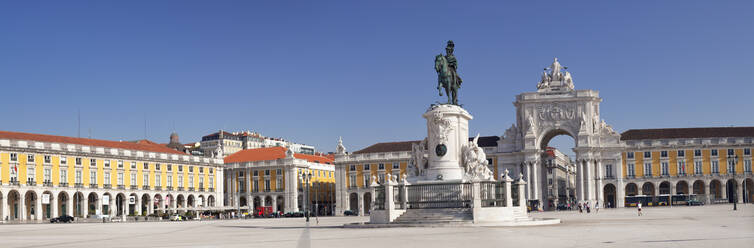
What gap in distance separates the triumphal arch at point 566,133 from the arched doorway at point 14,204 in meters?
48.7

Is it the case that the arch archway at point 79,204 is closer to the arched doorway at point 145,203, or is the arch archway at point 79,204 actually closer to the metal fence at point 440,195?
the arched doorway at point 145,203

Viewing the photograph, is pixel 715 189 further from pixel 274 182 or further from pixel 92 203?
pixel 92 203

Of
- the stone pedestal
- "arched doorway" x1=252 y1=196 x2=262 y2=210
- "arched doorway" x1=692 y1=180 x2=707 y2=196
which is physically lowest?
"arched doorway" x1=252 y1=196 x2=262 y2=210

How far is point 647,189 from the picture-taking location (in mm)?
91750

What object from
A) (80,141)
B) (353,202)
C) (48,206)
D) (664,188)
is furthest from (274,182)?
(664,188)

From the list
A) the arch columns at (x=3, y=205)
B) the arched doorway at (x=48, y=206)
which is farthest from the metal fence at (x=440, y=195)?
the arched doorway at (x=48, y=206)

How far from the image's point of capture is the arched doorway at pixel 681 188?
90.7 metres

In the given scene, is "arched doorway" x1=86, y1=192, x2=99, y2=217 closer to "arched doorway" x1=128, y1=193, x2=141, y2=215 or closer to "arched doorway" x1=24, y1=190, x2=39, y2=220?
"arched doorway" x1=128, y1=193, x2=141, y2=215

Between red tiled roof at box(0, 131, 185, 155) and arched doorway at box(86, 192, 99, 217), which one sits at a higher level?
red tiled roof at box(0, 131, 185, 155)

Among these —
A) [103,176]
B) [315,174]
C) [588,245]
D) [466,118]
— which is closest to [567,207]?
[315,174]

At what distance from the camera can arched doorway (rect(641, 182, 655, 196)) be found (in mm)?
90625

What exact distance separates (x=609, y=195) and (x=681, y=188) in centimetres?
864

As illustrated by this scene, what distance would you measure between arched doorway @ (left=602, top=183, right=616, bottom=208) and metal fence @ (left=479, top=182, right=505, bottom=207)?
64.4 m

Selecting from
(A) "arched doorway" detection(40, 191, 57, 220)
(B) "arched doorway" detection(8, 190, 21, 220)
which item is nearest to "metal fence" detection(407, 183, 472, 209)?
(B) "arched doorway" detection(8, 190, 21, 220)
